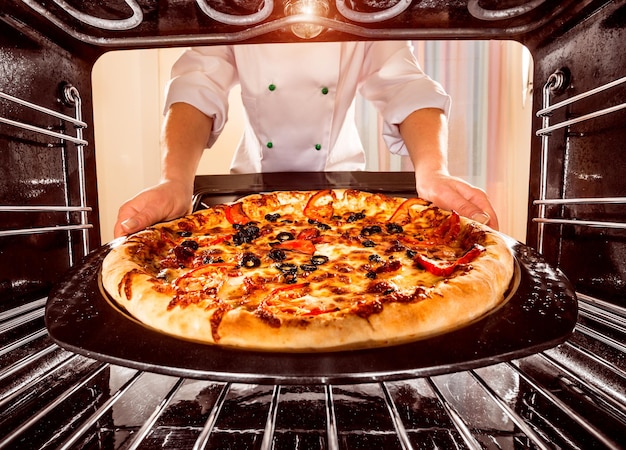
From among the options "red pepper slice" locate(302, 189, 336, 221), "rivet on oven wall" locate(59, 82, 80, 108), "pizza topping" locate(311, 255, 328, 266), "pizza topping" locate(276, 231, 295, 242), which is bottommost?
"pizza topping" locate(311, 255, 328, 266)

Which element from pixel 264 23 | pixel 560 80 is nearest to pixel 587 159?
pixel 560 80

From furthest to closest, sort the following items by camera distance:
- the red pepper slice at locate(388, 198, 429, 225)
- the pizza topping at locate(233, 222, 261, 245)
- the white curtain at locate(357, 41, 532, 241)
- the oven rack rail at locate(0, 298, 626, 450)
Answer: the white curtain at locate(357, 41, 532, 241), the red pepper slice at locate(388, 198, 429, 225), the pizza topping at locate(233, 222, 261, 245), the oven rack rail at locate(0, 298, 626, 450)

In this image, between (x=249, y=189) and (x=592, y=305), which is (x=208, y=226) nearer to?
(x=249, y=189)

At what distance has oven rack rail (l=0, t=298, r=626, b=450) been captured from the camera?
762mm

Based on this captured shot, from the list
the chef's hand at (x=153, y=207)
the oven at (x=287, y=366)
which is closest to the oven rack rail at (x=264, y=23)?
the oven at (x=287, y=366)

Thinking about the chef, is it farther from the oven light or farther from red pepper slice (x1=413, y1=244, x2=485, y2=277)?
the oven light

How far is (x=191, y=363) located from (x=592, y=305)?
971 mm

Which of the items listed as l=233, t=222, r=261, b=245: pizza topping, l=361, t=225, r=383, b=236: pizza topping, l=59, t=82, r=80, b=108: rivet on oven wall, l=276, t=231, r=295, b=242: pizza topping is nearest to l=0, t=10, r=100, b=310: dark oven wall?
l=59, t=82, r=80, b=108: rivet on oven wall

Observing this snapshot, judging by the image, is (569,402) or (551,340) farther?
(569,402)

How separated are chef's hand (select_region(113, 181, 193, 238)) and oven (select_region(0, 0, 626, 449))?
0.35 ft

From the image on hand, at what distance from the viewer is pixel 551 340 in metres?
0.69

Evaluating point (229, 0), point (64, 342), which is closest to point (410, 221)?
point (229, 0)

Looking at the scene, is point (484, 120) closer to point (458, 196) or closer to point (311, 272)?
point (458, 196)

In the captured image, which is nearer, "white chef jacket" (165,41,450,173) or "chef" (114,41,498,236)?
"chef" (114,41,498,236)
